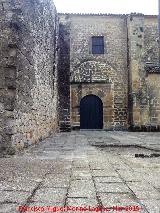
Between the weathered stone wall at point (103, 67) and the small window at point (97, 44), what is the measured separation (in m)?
0.25

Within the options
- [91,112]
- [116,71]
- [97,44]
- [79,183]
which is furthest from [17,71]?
[97,44]

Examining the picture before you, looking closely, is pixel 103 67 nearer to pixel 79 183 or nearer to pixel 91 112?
pixel 91 112

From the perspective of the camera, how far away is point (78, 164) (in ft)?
13.6

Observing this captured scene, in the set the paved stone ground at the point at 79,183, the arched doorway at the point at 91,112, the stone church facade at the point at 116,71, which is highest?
the stone church facade at the point at 116,71

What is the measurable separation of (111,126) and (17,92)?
13021mm

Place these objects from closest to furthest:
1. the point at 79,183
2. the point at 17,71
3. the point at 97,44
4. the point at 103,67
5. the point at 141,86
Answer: the point at 79,183 < the point at 17,71 < the point at 141,86 < the point at 103,67 < the point at 97,44

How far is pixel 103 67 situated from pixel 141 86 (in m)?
2.67

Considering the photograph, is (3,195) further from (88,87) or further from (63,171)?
(88,87)

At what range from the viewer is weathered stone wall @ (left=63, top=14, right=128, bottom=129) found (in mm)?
18312

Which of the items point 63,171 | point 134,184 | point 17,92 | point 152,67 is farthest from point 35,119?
point 152,67

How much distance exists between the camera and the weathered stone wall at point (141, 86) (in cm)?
1748

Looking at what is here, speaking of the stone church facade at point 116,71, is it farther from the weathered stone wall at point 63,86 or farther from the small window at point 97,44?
the weathered stone wall at point 63,86

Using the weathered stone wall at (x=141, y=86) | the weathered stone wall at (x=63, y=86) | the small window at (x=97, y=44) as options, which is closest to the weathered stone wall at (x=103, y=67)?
the small window at (x=97, y=44)

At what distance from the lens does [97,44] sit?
63.4 ft
